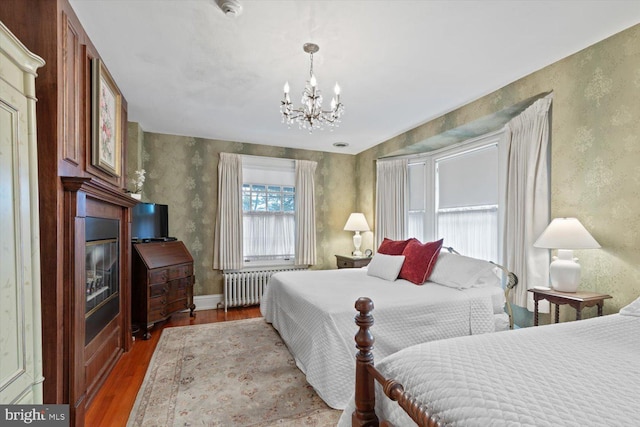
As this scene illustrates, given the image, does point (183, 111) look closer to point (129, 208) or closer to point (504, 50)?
point (129, 208)

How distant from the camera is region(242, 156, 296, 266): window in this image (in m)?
4.80

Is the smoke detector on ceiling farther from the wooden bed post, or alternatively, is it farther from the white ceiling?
the wooden bed post

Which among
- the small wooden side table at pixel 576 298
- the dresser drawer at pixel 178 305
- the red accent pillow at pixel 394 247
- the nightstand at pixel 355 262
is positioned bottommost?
the dresser drawer at pixel 178 305

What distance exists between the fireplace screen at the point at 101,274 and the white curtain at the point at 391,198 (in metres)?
3.49

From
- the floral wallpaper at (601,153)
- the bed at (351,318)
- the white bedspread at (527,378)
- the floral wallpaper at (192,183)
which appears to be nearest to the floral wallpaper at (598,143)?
the floral wallpaper at (601,153)

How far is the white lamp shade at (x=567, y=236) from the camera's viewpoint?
212 centimetres

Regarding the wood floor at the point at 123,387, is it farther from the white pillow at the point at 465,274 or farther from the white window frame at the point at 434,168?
the white window frame at the point at 434,168

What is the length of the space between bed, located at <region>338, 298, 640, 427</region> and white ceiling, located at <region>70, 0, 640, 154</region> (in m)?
1.76

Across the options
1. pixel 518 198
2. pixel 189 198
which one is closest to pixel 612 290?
pixel 518 198

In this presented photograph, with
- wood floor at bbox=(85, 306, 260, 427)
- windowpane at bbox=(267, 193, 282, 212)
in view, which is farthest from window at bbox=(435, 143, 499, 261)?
wood floor at bbox=(85, 306, 260, 427)

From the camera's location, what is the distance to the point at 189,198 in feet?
14.7

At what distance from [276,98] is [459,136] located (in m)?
2.21

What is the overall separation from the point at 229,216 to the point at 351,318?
293 cm

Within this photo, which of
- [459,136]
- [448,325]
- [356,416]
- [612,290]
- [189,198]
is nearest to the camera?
[356,416]
